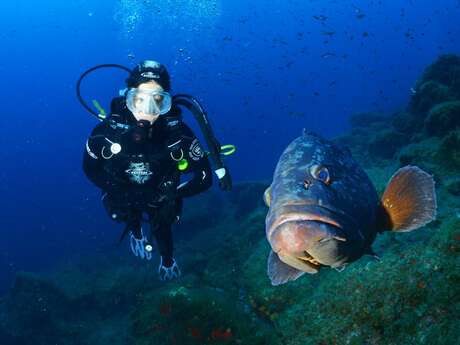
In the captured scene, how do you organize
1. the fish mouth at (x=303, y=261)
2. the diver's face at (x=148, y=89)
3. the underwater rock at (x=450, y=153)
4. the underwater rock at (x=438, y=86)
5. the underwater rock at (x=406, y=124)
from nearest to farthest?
1. the fish mouth at (x=303, y=261)
2. the diver's face at (x=148, y=89)
3. the underwater rock at (x=450, y=153)
4. the underwater rock at (x=438, y=86)
5. the underwater rock at (x=406, y=124)

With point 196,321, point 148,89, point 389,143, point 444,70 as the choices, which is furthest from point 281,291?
point 444,70

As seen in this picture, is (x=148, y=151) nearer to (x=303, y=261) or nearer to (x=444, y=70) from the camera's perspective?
(x=303, y=261)

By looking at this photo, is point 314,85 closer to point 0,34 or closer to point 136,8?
point 136,8

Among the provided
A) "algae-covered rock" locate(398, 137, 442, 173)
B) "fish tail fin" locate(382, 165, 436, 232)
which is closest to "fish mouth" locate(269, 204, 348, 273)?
"fish tail fin" locate(382, 165, 436, 232)

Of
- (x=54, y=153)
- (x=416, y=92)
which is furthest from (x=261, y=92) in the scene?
(x=416, y=92)

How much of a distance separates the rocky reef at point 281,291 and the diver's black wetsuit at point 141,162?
248cm

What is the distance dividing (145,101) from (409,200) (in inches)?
161

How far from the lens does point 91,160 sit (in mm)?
6125

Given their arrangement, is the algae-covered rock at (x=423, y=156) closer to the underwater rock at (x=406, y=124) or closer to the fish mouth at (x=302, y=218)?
the underwater rock at (x=406, y=124)

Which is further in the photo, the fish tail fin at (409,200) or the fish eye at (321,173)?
the fish tail fin at (409,200)

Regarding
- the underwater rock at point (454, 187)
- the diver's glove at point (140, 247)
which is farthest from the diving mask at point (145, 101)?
the underwater rock at point (454, 187)

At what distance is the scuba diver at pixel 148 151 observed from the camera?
5.57 meters

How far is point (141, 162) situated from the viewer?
574 centimetres

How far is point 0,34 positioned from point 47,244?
17025 cm
